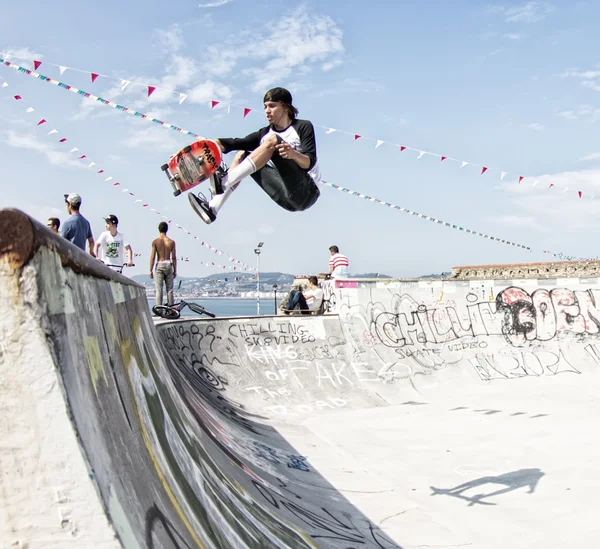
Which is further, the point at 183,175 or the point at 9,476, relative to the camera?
the point at 183,175

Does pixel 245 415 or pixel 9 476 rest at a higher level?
pixel 9 476

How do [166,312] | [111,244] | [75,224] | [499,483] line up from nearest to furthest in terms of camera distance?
[499,483] < [75,224] < [111,244] < [166,312]

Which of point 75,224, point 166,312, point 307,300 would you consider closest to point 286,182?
point 75,224

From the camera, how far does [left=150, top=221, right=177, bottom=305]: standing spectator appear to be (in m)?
9.63

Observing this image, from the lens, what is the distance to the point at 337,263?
42.2 ft

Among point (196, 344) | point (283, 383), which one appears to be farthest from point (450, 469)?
point (196, 344)

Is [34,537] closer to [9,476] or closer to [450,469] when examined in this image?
[9,476]

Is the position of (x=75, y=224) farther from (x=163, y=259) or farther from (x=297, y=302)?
(x=297, y=302)

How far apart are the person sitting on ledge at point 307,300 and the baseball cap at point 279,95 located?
8885mm

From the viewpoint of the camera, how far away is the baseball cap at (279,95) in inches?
153

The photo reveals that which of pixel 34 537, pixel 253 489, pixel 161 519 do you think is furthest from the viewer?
pixel 253 489

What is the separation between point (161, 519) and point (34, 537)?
0.47 meters

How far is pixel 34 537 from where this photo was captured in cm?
127

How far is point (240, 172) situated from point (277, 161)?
0.92 ft
